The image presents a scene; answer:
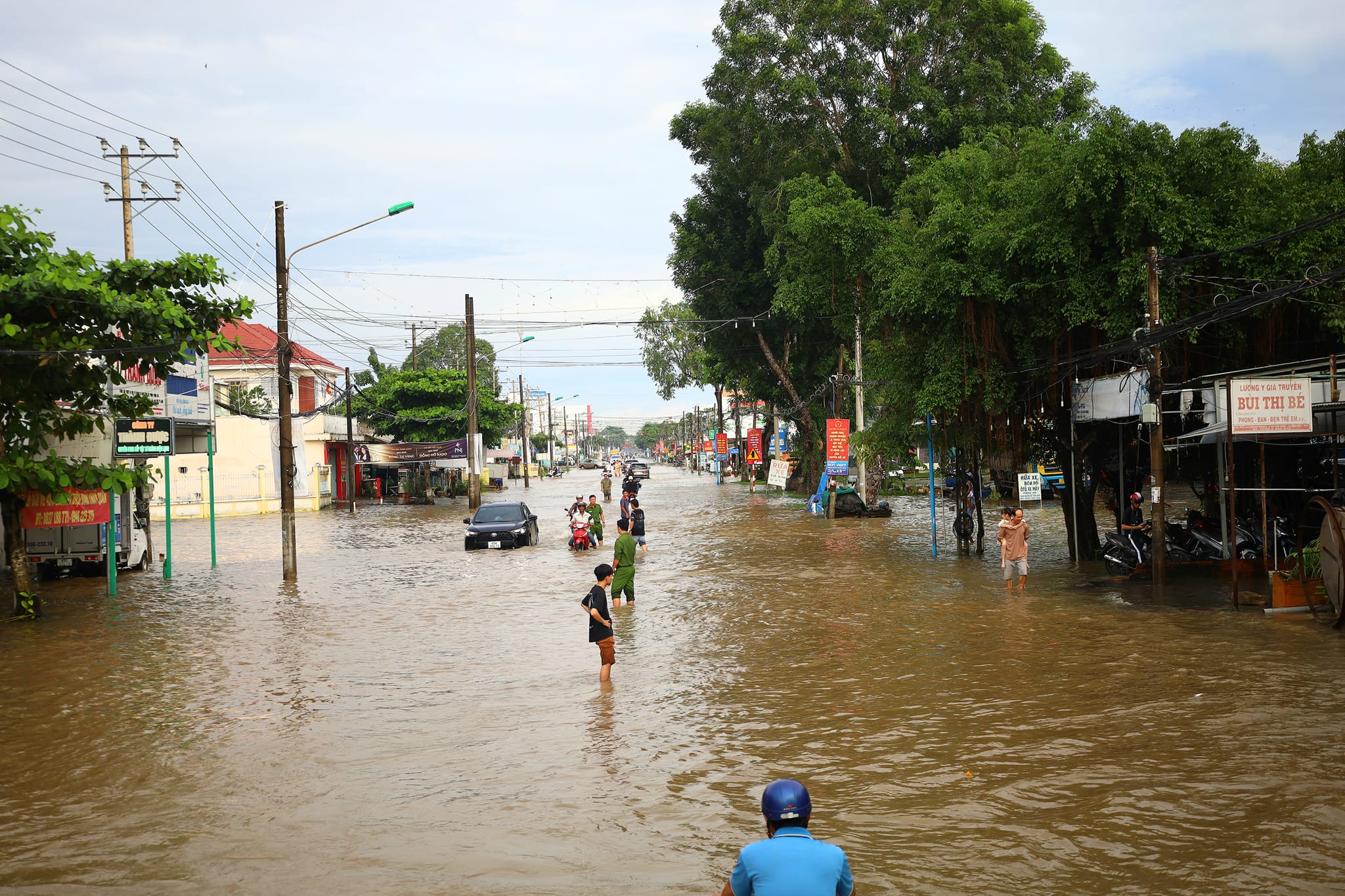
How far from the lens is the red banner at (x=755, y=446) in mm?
78438

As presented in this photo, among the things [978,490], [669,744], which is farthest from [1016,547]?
[669,744]

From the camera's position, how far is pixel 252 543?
34.3 m

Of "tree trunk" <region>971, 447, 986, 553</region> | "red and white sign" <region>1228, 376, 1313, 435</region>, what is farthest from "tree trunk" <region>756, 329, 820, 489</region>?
"red and white sign" <region>1228, 376, 1313, 435</region>

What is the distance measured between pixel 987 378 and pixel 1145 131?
5459 millimetres

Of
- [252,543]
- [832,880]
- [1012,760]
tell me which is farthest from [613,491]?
[832,880]

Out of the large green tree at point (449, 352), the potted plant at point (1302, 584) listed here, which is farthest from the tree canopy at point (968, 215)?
the large green tree at point (449, 352)

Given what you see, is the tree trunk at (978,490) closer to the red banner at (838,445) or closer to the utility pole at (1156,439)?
the utility pole at (1156,439)

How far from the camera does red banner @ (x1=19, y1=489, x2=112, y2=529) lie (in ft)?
65.7

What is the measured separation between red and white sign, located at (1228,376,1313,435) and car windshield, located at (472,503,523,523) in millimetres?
19935

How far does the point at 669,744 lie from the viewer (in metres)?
9.54

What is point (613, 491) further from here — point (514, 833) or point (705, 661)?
point (514, 833)

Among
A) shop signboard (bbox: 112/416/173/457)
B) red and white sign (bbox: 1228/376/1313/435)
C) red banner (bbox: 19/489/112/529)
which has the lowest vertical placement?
red banner (bbox: 19/489/112/529)

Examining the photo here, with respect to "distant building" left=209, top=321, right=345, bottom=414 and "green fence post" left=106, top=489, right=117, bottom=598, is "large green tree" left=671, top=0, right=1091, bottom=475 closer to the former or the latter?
"green fence post" left=106, top=489, right=117, bottom=598

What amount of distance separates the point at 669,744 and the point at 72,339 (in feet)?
43.3
